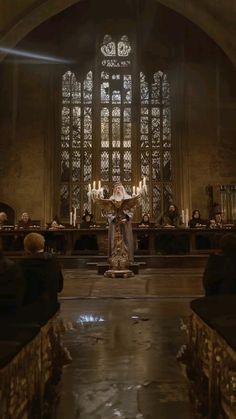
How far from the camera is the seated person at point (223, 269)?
3.43 meters

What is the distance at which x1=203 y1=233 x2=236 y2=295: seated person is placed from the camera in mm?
3426

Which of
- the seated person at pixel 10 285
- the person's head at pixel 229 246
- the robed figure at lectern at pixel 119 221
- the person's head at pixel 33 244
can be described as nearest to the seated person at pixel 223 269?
the person's head at pixel 229 246

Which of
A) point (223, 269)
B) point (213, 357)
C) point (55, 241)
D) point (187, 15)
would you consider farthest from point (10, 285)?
point (187, 15)

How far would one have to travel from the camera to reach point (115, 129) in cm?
1560

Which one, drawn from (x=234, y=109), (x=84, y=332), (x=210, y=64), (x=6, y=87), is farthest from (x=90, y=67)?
(x=84, y=332)

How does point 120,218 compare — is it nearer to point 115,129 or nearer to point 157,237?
point 157,237

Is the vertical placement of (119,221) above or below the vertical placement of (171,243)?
above

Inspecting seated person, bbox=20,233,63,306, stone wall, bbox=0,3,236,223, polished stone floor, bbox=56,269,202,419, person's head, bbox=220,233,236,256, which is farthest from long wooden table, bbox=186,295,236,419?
stone wall, bbox=0,3,236,223

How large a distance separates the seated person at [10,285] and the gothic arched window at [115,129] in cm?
1245

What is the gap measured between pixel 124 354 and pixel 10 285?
1325 mm

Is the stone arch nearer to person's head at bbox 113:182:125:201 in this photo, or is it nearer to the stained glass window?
the stained glass window

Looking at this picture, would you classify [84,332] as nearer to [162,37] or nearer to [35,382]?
[35,382]

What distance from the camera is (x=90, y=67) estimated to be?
15.8 metres

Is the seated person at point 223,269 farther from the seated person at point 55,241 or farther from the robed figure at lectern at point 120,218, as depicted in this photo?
the seated person at point 55,241
